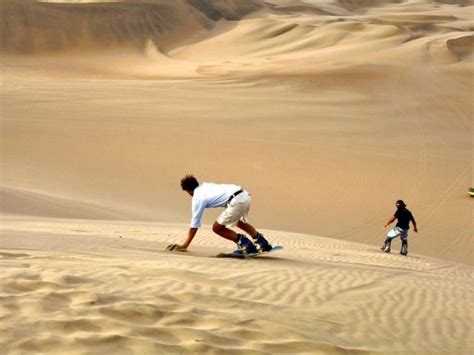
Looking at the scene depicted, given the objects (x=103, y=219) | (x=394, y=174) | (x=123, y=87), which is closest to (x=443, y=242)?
(x=394, y=174)

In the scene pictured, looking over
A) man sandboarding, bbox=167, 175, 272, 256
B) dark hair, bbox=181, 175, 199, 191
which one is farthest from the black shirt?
dark hair, bbox=181, 175, 199, 191

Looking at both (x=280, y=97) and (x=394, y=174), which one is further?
(x=280, y=97)

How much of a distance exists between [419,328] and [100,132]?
1843 cm

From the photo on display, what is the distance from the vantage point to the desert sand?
5871 mm

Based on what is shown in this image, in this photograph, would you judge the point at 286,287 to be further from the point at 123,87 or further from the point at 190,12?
the point at 190,12

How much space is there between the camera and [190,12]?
5197 cm

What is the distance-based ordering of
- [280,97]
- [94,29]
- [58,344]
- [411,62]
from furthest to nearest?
1. [94,29]
2. [411,62]
3. [280,97]
4. [58,344]

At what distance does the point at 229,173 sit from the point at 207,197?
12817 millimetres

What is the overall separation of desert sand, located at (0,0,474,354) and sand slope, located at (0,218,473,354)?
0.03 meters

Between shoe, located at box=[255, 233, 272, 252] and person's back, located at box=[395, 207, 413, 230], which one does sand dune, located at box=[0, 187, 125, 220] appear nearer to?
person's back, located at box=[395, 207, 413, 230]

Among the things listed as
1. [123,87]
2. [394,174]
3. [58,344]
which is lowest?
[58,344]

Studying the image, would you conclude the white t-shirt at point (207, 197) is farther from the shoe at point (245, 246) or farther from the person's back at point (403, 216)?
the person's back at point (403, 216)

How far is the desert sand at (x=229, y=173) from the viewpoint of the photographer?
19.3 ft

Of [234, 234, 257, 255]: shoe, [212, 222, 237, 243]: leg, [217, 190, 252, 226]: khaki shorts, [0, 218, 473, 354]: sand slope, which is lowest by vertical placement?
[0, 218, 473, 354]: sand slope
